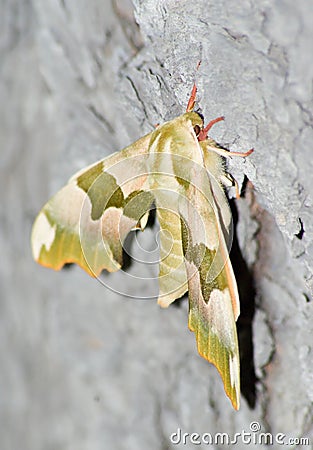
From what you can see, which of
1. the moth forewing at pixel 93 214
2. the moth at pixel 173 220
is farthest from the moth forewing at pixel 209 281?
the moth forewing at pixel 93 214

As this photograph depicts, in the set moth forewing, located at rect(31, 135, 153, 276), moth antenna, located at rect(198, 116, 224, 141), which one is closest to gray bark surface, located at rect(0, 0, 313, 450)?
moth antenna, located at rect(198, 116, 224, 141)

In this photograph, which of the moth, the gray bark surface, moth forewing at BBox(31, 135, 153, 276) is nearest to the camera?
the gray bark surface

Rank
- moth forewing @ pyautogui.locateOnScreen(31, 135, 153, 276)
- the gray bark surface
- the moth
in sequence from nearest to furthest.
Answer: the gray bark surface
the moth
moth forewing @ pyautogui.locateOnScreen(31, 135, 153, 276)

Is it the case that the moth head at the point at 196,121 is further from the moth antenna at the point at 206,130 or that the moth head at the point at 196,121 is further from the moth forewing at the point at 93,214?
the moth forewing at the point at 93,214

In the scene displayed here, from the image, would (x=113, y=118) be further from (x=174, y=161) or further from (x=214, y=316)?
(x=214, y=316)

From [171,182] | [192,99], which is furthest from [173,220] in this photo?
[192,99]

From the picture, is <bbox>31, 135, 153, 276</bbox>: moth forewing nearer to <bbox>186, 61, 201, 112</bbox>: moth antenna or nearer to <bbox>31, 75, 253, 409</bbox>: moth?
<bbox>31, 75, 253, 409</bbox>: moth

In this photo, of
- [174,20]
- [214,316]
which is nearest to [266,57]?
[174,20]
